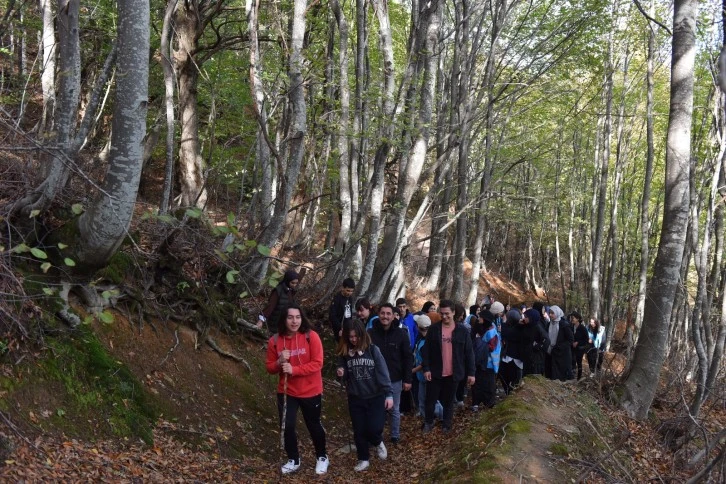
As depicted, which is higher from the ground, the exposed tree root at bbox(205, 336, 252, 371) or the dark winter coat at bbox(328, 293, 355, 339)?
the dark winter coat at bbox(328, 293, 355, 339)

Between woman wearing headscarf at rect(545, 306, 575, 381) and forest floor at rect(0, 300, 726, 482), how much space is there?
1.62 meters

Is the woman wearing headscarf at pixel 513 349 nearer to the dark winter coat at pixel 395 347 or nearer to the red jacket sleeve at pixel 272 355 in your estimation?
the dark winter coat at pixel 395 347

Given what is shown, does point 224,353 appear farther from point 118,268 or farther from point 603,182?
point 603,182

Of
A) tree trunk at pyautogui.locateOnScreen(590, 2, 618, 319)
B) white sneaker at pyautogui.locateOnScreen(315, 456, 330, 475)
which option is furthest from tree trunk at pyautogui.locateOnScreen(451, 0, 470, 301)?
white sneaker at pyautogui.locateOnScreen(315, 456, 330, 475)

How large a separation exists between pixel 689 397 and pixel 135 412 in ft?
37.4

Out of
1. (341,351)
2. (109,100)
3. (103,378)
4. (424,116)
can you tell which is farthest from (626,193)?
(103,378)

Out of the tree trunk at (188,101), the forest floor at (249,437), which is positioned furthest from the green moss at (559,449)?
the tree trunk at (188,101)

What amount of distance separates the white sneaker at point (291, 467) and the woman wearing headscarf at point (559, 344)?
6.78 m

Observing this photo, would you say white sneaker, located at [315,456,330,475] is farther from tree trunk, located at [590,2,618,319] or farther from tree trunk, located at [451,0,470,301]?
tree trunk, located at [590,2,618,319]

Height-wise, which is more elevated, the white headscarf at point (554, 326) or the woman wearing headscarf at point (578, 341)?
the white headscarf at point (554, 326)

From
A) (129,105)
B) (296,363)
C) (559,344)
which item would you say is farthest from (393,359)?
(559,344)

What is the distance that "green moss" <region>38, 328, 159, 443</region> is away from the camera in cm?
596

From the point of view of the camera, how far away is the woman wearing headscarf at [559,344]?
12109 mm

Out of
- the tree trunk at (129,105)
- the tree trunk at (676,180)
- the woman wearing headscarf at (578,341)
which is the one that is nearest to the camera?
the tree trunk at (129,105)
